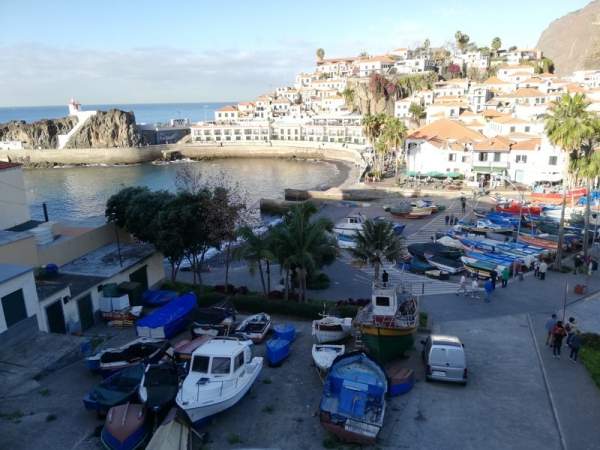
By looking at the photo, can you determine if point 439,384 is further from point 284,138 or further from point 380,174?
point 284,138

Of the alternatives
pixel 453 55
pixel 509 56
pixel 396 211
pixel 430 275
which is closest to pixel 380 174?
pixel 396 211

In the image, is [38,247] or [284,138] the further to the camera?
[284,138]

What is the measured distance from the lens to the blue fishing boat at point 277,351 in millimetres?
15405

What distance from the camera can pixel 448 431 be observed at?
1185 cm

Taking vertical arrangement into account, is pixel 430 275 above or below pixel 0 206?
below

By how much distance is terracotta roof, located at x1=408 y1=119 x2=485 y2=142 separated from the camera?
2287 inches

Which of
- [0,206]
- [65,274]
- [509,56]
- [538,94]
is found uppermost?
[509,56]

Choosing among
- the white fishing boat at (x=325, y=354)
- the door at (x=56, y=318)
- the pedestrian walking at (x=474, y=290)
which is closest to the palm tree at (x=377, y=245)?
the pedestrian walking at (x=474, y=290)

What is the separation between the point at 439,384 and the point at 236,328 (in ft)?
26.9

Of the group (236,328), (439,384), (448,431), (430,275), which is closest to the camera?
(448,431)

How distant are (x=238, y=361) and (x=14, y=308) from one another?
8686 mm

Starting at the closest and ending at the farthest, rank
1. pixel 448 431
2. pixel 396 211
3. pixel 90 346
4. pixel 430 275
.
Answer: pixel 448 431, pixel 90 346, pixel 430 275, pixel 396 211

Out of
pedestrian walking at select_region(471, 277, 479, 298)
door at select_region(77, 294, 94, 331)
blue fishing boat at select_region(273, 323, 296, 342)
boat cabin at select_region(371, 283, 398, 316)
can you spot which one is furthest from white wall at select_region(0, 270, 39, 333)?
pedestrian walking at select_region(471, 277, 479, 298)

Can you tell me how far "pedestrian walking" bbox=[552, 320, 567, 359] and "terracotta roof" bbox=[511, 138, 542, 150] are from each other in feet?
132
